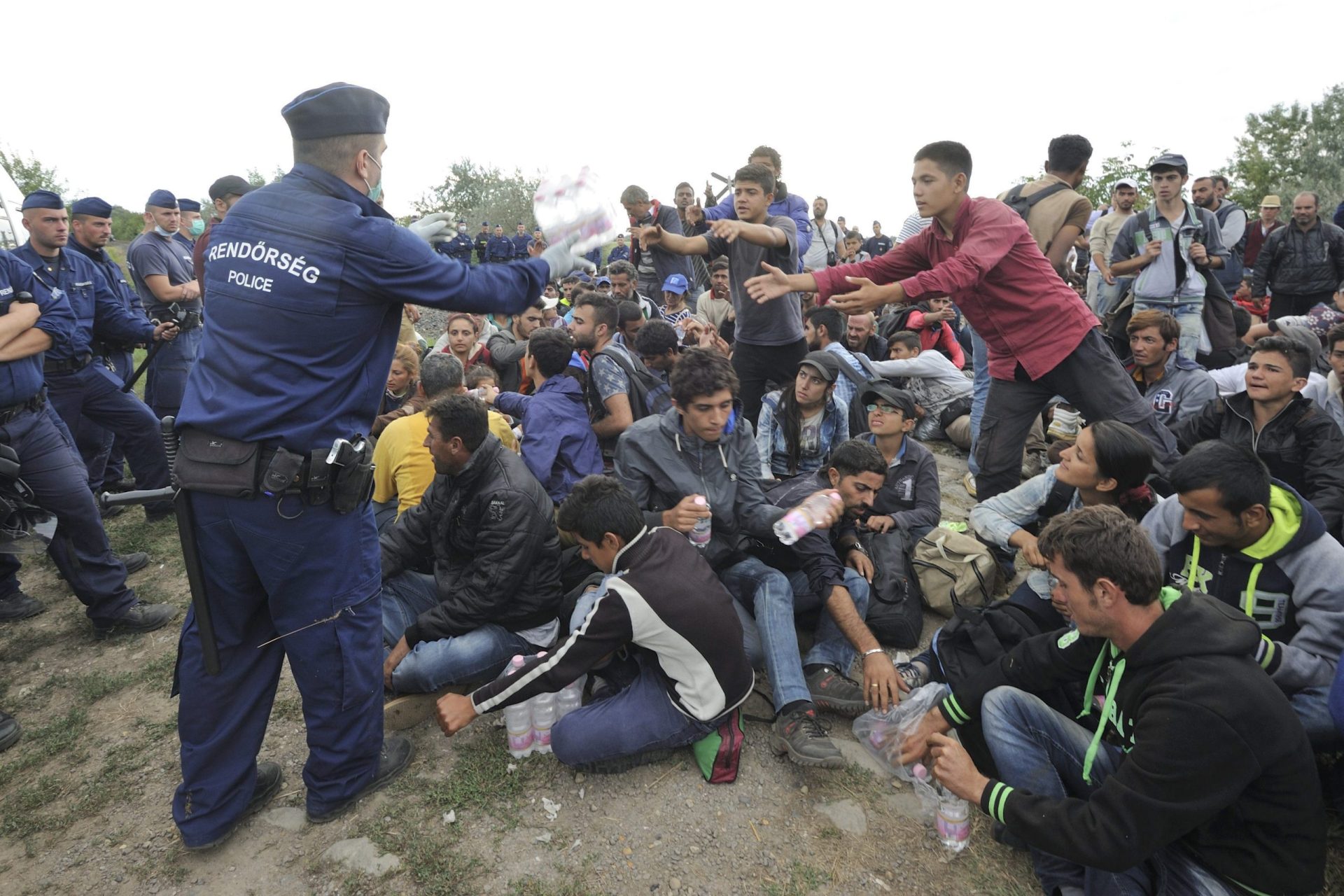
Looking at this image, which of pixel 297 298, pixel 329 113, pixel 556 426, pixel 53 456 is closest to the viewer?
pixel 297 298

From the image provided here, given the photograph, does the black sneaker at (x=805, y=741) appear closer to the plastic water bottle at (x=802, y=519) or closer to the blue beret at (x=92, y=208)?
the plastic water bottle at (x=802, y=519)

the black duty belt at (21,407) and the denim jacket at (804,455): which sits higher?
the black duty belt at (21,407)

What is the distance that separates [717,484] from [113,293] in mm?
4557

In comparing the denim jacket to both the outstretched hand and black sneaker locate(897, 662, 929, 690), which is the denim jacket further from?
black sneaker locate(897, 662, 929, 690)

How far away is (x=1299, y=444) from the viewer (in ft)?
12.7

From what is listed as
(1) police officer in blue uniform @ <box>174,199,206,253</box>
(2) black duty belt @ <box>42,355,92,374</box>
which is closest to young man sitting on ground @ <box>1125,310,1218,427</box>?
(2) black duty belt @ <box>42,355,92,374</box>

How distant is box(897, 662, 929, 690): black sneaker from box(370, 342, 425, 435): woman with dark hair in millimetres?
3312

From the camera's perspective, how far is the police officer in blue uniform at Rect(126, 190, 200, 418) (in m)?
5.99

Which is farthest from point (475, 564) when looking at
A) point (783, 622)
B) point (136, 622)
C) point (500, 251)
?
point (500, 251)

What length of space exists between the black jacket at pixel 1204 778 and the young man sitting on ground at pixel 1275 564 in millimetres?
610

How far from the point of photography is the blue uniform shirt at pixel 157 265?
627 centimetres

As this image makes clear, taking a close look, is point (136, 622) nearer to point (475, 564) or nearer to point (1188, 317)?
point (475, 564)

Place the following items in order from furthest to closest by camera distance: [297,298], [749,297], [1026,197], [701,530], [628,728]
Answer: [749,297], [1026,197], [701,530], [628,728], [297,298]

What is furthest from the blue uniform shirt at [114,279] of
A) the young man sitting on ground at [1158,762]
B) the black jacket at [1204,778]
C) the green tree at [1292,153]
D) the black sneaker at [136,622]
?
the green tree at [1292,153]
